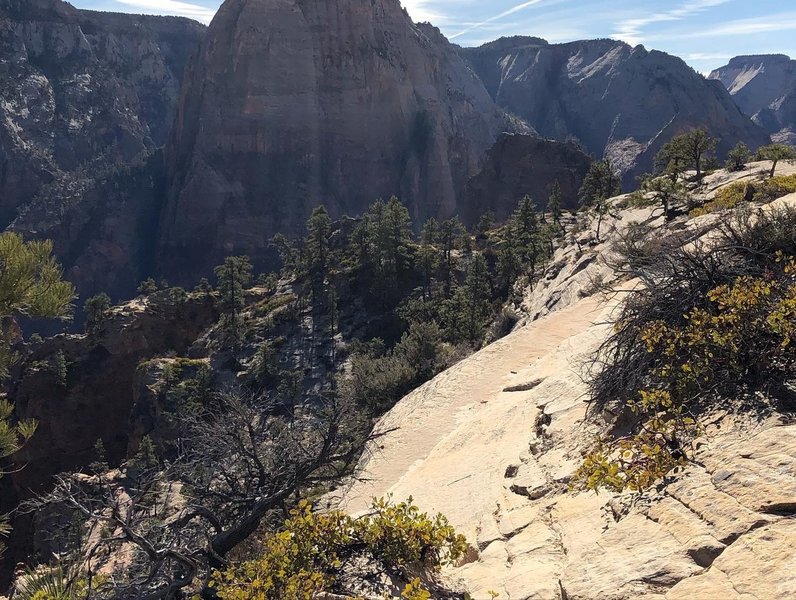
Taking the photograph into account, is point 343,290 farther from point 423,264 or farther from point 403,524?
point 403,524

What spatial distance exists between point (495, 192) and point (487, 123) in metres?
68.3

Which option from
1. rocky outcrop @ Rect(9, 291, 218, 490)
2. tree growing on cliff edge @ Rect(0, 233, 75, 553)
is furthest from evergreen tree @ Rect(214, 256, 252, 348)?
tree growing on cliff edge @ Rect(0, 233, 75, 553)

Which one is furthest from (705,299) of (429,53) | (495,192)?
(429,53)

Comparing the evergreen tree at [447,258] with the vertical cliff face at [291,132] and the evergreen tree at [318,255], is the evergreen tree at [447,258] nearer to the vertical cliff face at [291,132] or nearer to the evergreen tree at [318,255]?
the evergreen tree at [318,255]

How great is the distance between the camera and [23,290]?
9352mm

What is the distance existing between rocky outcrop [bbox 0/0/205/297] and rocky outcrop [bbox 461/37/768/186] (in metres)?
119

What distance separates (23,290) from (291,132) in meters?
109

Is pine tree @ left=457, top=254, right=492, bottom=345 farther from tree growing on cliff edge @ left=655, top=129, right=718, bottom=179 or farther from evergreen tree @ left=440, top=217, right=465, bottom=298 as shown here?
tree growing on cliff edge @ left=655, top=129, right=718, bottom=179

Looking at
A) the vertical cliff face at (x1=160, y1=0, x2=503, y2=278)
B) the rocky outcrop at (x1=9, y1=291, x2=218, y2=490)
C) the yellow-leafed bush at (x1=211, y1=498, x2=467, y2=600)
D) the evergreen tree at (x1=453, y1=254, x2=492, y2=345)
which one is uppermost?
the vertical cliff face at (x1=160, y1=0, x2=503, y2=278)

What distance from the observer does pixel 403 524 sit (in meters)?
5.47

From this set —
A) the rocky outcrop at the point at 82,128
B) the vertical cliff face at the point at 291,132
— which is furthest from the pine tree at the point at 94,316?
the rocky outcrop at the point at 82,128

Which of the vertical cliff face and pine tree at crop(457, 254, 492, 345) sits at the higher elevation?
the vertical cliff face

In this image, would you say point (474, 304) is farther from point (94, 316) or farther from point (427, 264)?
point (94, 316)

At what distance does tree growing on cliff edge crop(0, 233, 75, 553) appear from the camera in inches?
357
